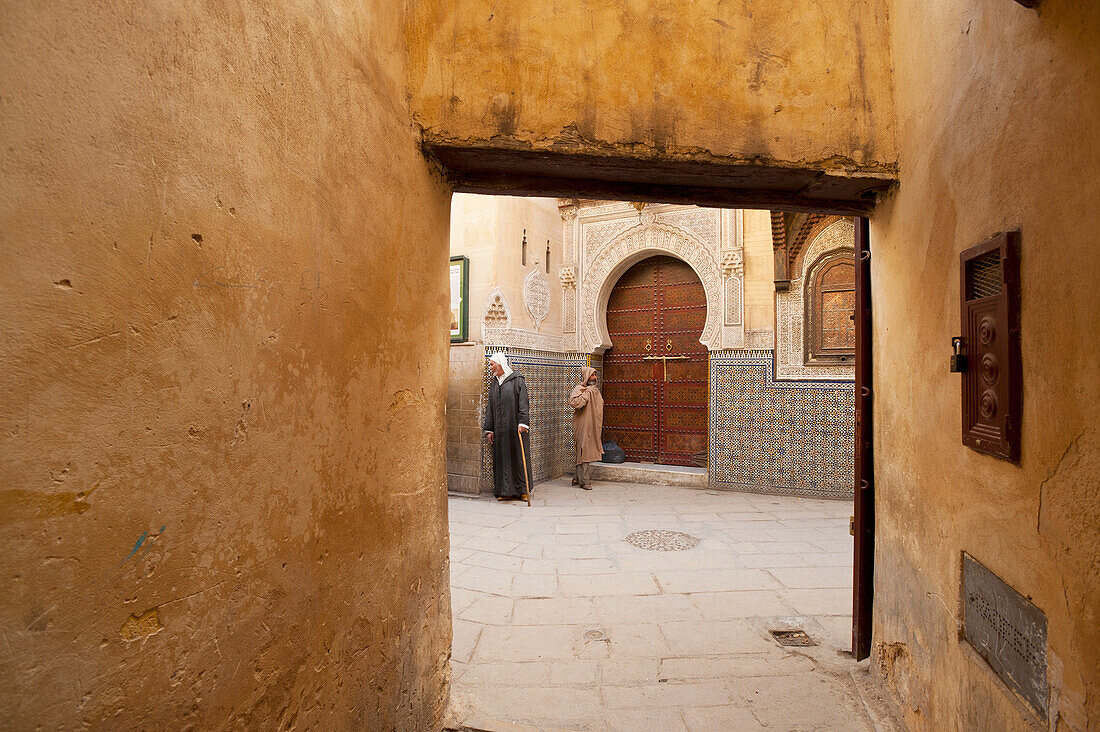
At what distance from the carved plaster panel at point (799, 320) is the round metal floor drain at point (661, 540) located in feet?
10.1

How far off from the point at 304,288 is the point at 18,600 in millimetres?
866

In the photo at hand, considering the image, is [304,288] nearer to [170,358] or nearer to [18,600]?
[170,358]

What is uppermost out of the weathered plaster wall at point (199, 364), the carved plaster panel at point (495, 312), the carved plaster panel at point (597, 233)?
the carved plaster panel at point (597, 233)

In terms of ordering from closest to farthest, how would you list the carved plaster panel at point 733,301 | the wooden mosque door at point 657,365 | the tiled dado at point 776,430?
the tiled dado at point 776,430 < the carved plaster panel at point 733,301 < the wooden mosque door at point 657,365

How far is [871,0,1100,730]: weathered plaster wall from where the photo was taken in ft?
4.29

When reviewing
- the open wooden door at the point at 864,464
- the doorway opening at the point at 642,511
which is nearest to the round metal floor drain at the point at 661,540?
the doorway opening at the point at 642,511

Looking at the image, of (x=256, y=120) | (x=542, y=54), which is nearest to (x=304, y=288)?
(x=256, y=120)

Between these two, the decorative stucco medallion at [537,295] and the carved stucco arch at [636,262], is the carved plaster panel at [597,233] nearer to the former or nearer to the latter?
the carved stucco arch at [636,262]

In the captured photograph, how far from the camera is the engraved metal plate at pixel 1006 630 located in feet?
4.80

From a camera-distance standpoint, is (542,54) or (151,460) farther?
(542,54)

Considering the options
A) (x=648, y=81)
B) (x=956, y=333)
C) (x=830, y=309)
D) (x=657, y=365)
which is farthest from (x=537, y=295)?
(x=956, y=333)

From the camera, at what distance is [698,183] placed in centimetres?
254

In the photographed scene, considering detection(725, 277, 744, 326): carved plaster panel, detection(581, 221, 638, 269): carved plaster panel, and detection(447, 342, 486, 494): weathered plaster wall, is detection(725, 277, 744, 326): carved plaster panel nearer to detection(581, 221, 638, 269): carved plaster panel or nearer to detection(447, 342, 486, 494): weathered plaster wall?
detection(581, 221, 638, 269): carved plaster panel

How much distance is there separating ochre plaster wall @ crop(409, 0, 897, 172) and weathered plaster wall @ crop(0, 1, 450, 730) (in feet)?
0.97
